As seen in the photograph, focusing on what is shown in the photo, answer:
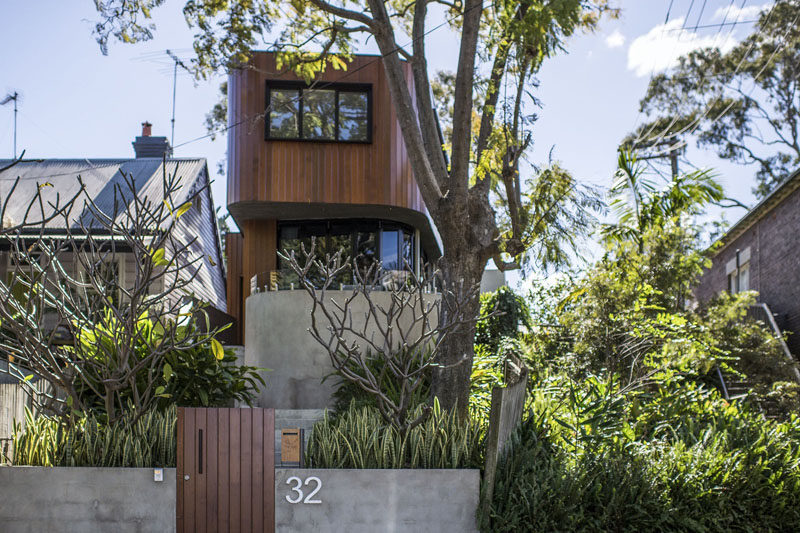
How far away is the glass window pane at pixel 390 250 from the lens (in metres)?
15.3

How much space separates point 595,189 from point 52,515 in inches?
327

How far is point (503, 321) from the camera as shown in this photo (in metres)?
15.8

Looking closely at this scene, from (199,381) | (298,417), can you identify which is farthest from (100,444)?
(298,417)

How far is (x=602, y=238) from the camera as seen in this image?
1366 centimetres

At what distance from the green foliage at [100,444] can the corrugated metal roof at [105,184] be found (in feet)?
28.7

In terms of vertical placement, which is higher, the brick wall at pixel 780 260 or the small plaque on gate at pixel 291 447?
the brick wall at pixel 780 260

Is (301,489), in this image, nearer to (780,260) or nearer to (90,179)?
(90,179)

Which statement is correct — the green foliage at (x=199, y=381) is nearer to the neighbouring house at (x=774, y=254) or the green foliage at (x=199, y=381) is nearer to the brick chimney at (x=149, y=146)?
the neighbouring house at (x=774, y=254)

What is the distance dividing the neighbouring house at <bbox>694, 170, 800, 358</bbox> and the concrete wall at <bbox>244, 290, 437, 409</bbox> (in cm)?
802

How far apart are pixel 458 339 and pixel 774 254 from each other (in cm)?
1122

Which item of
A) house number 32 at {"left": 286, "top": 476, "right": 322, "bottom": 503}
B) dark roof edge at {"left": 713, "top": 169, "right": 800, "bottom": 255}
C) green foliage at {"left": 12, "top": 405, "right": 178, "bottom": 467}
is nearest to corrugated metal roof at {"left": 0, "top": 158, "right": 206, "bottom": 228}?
green foliage at {"left": 12, "top": 405, "right": 178, "bottom": 467}

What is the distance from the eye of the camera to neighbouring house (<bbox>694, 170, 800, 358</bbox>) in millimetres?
16172

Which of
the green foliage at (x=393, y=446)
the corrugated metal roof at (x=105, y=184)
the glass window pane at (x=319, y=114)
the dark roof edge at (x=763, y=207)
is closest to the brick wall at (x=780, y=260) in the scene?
the dark roof edge at (x=763, y=207)

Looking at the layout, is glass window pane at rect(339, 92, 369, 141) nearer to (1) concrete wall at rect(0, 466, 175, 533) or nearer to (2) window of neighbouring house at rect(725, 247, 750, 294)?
(1) concrete wall at rect(0, 466, 175, 533)
